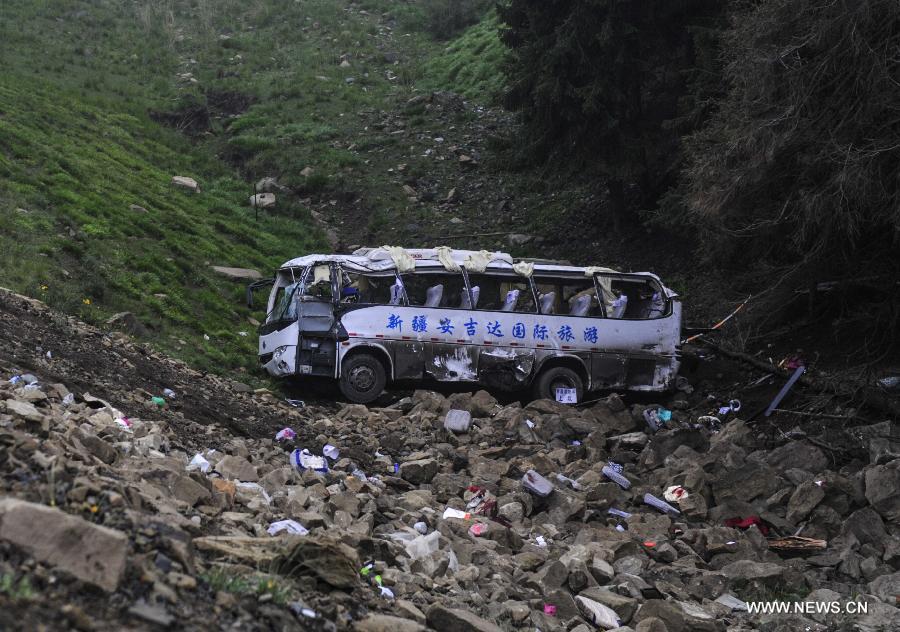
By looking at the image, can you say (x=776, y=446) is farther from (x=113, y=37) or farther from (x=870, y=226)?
(x=113, y=37)

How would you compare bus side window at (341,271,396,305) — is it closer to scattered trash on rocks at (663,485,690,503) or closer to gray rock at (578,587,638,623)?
scattered trash on rocks at (663,485,690,503)

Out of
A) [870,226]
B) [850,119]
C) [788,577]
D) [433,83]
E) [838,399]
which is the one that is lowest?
[788,577]

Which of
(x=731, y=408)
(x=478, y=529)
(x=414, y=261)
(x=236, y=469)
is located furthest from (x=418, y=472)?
(x=731, y=408)

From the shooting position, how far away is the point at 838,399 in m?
12.0

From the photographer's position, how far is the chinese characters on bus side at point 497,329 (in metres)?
14.3

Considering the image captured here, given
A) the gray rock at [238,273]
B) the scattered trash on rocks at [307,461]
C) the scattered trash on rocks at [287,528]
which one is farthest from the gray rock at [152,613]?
the gray rock at [238,273]

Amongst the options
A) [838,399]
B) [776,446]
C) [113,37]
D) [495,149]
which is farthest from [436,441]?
[113,37]

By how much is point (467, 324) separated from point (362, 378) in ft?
6.29

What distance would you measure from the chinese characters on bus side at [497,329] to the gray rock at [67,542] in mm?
10314

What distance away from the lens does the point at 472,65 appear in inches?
1284

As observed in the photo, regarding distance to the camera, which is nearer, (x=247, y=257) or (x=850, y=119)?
(x=850, y=119)

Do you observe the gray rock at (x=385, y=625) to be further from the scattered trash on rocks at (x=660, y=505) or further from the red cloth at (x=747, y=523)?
the red cloth at (x=747, y=523)

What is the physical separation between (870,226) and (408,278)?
6.88m

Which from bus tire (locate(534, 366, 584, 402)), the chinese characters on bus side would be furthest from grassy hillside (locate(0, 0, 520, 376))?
bus tire (locate(534, 366, 584, 402))
